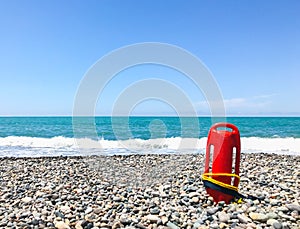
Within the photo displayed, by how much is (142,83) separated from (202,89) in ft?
8.03

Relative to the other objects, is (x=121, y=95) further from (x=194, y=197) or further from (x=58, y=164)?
(x=194, y=197)

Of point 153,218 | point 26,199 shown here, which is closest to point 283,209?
point 153,218

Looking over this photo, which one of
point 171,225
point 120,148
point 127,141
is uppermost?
point 171,225

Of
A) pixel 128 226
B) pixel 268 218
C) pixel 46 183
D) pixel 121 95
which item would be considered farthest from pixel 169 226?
pixel 121 95

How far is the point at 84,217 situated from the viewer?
3299 mm

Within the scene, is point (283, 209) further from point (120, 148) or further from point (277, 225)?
point (120, 148)

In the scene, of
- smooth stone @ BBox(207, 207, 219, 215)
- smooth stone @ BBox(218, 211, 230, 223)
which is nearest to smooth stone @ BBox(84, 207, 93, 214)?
smooth stone @ BBox(207, 207, 219, 215)

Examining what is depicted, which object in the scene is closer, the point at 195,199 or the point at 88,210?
the point at 88,210

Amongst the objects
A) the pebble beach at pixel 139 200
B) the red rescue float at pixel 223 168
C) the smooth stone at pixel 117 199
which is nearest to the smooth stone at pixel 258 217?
the pebble beach at pixel 139 200

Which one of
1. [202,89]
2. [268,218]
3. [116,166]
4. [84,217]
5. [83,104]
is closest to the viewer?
[268,218]

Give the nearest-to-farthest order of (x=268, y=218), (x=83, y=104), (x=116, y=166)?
(x=268, y=218) < (x=83, y=104) < (x=116, y=166)

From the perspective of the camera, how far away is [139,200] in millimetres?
3838

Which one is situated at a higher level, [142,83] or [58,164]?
[142,83]

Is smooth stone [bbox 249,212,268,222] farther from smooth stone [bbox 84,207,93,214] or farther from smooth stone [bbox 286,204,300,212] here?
smooth stone [bbox 84,207,93,214]
